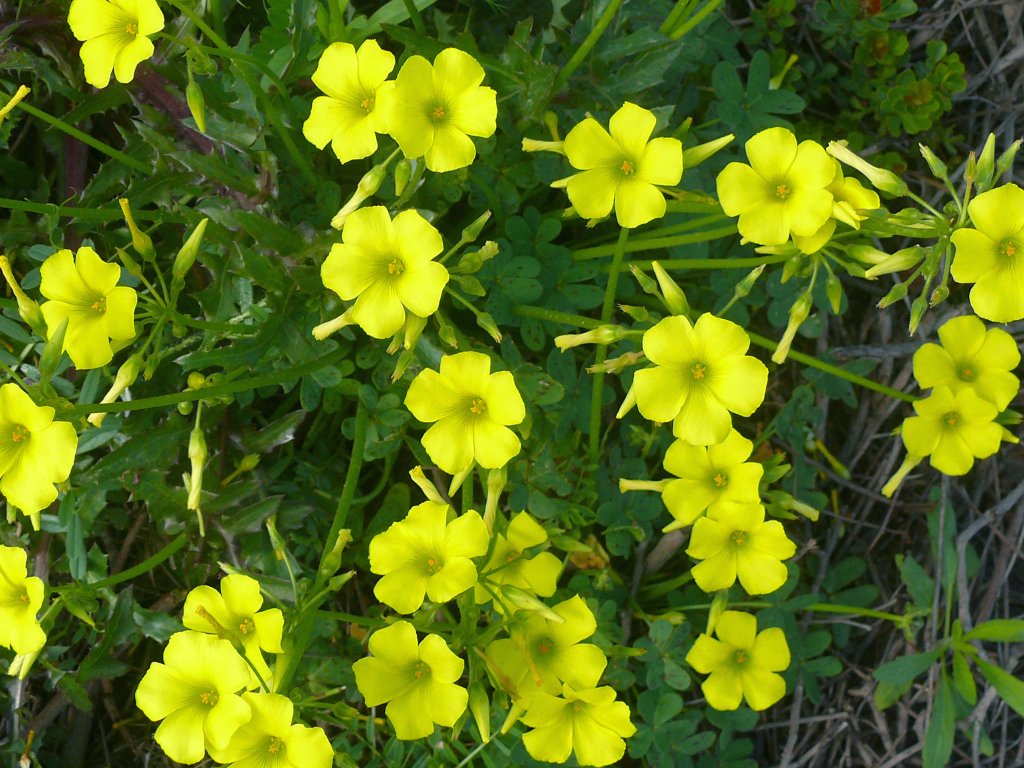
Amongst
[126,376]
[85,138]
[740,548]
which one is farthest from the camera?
[740,548]

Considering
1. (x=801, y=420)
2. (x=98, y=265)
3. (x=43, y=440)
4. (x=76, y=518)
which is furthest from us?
(x=801, y=420)

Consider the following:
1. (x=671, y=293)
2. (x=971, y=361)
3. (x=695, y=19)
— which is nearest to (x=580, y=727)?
(x=671, y=293)

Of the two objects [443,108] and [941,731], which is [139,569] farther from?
[941,731]

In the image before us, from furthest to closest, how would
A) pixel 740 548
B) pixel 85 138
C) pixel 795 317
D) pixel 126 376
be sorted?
pixel 740 548 < pixel 85 138 < pixel 795 317 < pixel 126 376

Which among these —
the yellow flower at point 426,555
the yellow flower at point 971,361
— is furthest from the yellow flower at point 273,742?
the yellow flower at point 971,361

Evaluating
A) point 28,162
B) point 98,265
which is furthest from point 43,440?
point 28,162

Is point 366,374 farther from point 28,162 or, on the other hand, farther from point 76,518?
point 28,162
